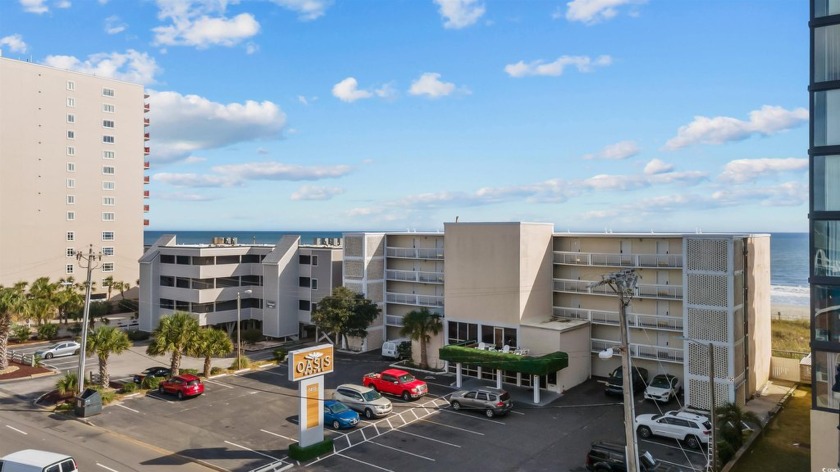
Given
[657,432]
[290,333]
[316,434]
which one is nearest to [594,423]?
[657,432]

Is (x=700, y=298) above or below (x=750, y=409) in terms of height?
above

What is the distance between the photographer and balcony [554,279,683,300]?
3662 centimetres

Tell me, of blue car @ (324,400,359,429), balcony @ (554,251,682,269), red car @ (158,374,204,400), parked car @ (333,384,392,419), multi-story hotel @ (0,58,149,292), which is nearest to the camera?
blue car @ (324,400,359,429)

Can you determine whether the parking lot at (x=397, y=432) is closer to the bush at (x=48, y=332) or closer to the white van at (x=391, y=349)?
the white van at (x=391, y=349)

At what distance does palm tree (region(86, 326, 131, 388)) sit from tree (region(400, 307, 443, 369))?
777 inches

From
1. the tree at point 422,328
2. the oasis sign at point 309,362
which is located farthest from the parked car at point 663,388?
the oasis sign at point 309,362

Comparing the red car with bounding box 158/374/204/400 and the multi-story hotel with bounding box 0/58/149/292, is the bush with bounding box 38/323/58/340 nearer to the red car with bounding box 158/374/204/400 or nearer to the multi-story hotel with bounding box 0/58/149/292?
the multi-story hotel with bounding box 0/58/149/292

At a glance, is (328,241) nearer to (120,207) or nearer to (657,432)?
(120,207)

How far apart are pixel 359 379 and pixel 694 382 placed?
72.2 feet

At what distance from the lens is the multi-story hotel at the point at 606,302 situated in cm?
3244

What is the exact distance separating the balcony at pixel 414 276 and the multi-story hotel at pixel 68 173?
154 ft

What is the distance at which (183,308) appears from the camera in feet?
185

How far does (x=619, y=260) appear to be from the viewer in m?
38.8

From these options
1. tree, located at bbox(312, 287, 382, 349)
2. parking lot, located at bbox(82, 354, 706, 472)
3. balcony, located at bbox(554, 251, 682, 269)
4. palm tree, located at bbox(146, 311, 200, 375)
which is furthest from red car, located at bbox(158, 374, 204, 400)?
balcony, located at bbox(554, 251, 682, 269)
